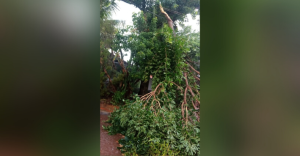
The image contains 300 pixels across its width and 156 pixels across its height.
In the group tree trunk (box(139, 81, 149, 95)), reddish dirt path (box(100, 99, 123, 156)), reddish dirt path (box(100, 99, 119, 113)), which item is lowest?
reddish dirt path (box(100, 99, 123, 156))

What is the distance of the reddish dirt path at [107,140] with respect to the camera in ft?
6.49

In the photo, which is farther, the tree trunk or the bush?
the tree trunk

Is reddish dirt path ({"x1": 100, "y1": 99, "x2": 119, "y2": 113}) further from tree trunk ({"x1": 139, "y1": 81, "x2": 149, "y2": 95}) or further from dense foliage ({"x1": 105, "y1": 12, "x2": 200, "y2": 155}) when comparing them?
tree trunk ({"x1": 139, "y1": 81, "x2": 149, "y2": 95})

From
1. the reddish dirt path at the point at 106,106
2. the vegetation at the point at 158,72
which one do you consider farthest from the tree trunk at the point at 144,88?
the reddish dirt path at the point at 106,106

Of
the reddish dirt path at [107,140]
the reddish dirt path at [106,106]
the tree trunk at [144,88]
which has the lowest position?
the reddish dirt path at [107,140]

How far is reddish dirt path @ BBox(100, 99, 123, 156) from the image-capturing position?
1.98 m

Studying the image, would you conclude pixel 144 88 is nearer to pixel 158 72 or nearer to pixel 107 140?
pixel 158 72

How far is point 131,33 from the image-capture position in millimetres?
2037

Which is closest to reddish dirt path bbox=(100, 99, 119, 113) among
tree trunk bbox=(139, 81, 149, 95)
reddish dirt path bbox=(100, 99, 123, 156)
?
reddish dirt path bbox=(100, 99, 123, 156)

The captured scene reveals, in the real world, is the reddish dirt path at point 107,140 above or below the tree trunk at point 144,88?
below

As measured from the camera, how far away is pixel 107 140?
200 centimetres

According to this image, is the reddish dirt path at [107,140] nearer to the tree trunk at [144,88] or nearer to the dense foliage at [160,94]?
the dense foliage at [160,94]
